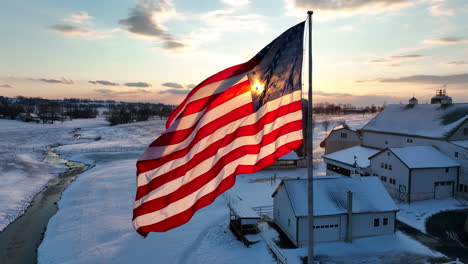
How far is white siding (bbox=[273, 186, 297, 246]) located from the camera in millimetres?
20031

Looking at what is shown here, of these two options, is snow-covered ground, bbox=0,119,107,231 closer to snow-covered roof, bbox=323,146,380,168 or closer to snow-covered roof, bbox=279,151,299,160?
snow-covered roof, bbox=279,151,299,160

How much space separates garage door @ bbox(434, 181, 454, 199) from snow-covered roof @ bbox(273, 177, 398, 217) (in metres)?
10.2

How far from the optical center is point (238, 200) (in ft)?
92.6

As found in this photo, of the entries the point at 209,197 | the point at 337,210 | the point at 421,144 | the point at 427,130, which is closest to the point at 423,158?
the point at 421,144

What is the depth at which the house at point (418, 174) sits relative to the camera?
90.3 feet

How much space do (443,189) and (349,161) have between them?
29.9 feet

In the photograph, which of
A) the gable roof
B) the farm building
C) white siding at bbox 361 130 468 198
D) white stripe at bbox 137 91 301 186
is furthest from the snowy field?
white siding at bbox 361 130 468 198

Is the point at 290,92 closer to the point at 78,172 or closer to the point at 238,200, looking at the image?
the point at 238,200

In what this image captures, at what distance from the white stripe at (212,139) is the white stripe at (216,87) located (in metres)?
0.83

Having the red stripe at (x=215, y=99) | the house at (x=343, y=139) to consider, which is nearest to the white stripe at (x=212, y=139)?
the red stripe at (x=215, y=99)

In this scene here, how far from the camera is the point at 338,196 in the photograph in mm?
20938

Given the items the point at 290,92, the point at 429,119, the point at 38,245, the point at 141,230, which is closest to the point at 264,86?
the point at 290,92

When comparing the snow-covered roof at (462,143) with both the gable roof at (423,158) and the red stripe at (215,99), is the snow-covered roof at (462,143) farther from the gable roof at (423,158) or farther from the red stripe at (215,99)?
the red stripe at (215,99)

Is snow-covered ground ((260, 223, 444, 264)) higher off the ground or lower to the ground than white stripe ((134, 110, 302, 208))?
lower
